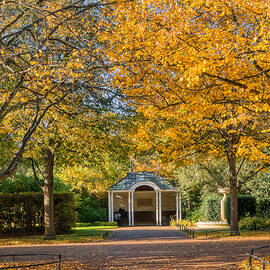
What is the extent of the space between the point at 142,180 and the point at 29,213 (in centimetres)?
1259

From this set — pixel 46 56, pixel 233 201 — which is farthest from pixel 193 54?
pixel 233 201

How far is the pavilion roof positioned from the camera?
32188 millimetres

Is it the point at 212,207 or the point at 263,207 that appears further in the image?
the point at 212,207

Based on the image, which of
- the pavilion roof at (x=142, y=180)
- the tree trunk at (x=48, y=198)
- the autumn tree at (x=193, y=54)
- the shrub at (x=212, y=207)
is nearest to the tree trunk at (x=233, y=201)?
the autumn tree at (x=193, y=54)

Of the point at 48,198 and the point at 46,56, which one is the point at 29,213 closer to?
the point at 48,198

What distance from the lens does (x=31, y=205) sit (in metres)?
21.7

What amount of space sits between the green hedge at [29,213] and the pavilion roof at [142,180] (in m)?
10.2

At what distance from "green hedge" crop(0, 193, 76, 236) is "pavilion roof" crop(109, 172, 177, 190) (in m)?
10.2

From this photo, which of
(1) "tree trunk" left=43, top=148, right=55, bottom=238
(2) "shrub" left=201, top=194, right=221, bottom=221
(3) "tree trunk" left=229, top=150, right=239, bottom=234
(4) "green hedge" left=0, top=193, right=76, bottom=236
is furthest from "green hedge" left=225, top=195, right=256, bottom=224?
(1) "tree trunk" left=43, top=148, right=55, bottom=238

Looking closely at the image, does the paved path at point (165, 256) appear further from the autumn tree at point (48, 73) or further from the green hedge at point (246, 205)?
the green hedge at point (246, 205)

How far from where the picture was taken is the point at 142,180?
3244cm

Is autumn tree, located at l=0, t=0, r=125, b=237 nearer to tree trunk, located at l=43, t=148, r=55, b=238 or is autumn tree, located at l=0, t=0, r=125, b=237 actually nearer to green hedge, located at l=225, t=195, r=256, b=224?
tree trunk, located at l=43, t=148, r=55, b=238

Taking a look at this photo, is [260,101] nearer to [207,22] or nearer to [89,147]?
[207,22]

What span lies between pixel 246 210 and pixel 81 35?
56.6 feet
